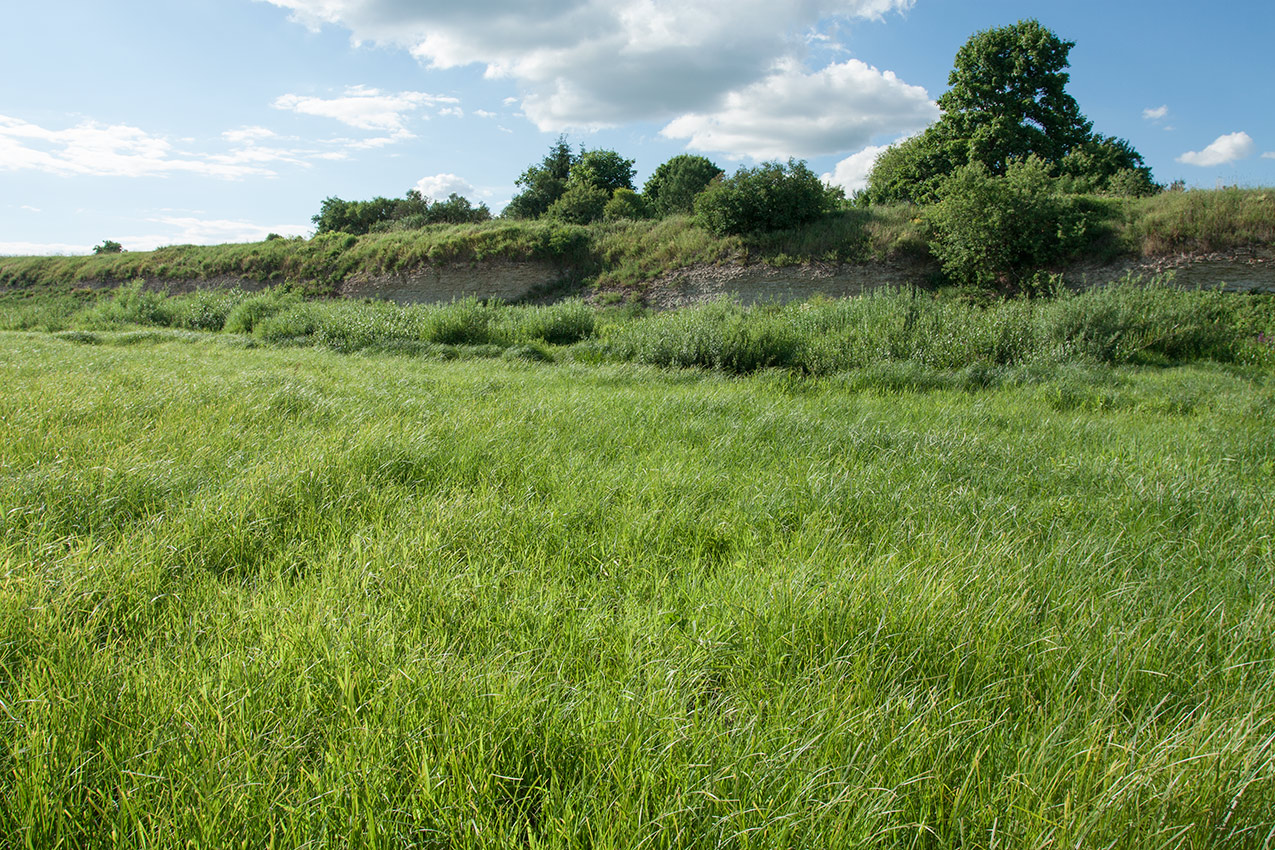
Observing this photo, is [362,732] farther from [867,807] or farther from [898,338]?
[898,338]

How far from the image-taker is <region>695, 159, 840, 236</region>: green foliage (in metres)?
23.7

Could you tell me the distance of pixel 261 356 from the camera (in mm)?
10094

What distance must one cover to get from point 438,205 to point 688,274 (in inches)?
1092

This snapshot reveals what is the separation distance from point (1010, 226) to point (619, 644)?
22117 mm

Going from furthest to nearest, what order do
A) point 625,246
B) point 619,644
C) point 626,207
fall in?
point 626,207 → point 625,246 → point 619,644

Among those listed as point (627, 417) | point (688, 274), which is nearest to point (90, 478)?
point (627, 417)

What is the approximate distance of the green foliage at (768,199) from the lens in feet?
77.8

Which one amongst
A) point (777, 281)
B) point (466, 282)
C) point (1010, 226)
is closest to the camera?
point (1010, 226)

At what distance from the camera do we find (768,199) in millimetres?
23688

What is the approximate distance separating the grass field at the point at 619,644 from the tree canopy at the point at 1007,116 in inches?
1271

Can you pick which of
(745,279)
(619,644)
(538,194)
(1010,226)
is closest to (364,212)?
(538,194)

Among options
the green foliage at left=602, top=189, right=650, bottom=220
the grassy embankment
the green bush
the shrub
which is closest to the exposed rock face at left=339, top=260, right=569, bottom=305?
the grassy embankment

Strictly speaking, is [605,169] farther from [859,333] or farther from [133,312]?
[859,333]

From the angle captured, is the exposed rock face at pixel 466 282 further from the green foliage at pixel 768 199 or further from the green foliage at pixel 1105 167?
the green foliage at pixel 1105 167
